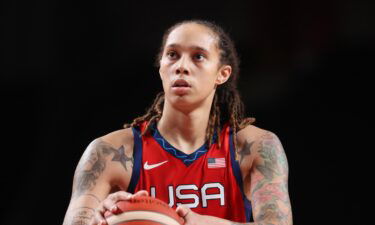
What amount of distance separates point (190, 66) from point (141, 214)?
79cm

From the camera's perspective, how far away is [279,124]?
375 centimetres

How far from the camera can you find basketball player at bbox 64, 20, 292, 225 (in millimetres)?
2549

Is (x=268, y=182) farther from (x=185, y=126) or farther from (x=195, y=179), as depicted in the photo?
(x=185, y=126)

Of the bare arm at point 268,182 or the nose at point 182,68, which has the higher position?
the nose at point 182,68

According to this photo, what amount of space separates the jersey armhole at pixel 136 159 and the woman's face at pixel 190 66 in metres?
0.23

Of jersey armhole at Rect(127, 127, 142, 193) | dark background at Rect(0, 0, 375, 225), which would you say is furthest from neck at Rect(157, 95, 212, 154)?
dark background at Rect(0, 0, 375, 225)

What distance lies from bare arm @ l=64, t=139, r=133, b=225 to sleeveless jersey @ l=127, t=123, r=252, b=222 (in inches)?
3.3

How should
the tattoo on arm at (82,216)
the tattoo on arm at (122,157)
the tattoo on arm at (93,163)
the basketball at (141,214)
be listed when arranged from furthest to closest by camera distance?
the tattoo on arm at (122,157) < the tattoo on arm at (93,163) < the tattoo on arm at (82,216) < the basketball at (141,214)

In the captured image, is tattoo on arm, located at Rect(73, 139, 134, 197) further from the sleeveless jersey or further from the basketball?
the basketball

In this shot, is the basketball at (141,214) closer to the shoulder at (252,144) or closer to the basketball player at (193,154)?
the basketball player at (193,154)

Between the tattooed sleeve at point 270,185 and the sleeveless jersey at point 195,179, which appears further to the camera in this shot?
the sleeveless jersey at point 195,179

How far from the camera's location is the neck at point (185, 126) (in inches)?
107

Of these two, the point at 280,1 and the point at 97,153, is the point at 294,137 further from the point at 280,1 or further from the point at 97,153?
the point at 97,153

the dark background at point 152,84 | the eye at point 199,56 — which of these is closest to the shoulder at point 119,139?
the eye at point 199,56
